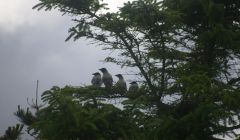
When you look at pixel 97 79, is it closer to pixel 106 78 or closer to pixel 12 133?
pixel 106 78

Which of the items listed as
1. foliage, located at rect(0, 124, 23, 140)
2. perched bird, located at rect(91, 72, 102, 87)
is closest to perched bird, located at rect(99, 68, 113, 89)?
perched bird, located at rect(91, 72, 102, 87)

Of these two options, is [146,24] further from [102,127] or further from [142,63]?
[102,127]

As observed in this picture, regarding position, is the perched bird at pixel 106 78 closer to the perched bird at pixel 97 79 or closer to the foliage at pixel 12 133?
the perched bird at pixel 97 79

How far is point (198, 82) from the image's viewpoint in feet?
30.3

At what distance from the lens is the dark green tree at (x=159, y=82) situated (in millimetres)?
8883

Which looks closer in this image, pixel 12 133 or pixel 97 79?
pixel 12 133

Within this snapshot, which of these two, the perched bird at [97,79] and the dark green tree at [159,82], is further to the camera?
the perched bird at [97,79]

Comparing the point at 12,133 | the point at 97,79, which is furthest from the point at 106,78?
the point at 12,133

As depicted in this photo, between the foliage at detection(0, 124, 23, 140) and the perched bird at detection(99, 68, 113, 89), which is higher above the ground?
the perched bird at detection(99, 68, 113, 89)

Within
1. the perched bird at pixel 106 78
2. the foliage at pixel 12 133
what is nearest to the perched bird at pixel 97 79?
the perched bird at pixel 106 78

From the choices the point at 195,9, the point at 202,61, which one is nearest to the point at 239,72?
the point at 202,61

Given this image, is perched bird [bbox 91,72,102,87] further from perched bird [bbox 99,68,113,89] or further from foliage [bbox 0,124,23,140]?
foliage [bbox 0,124,23,140]

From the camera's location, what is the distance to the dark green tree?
29.1 feet

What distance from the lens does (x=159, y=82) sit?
11.4 metres
